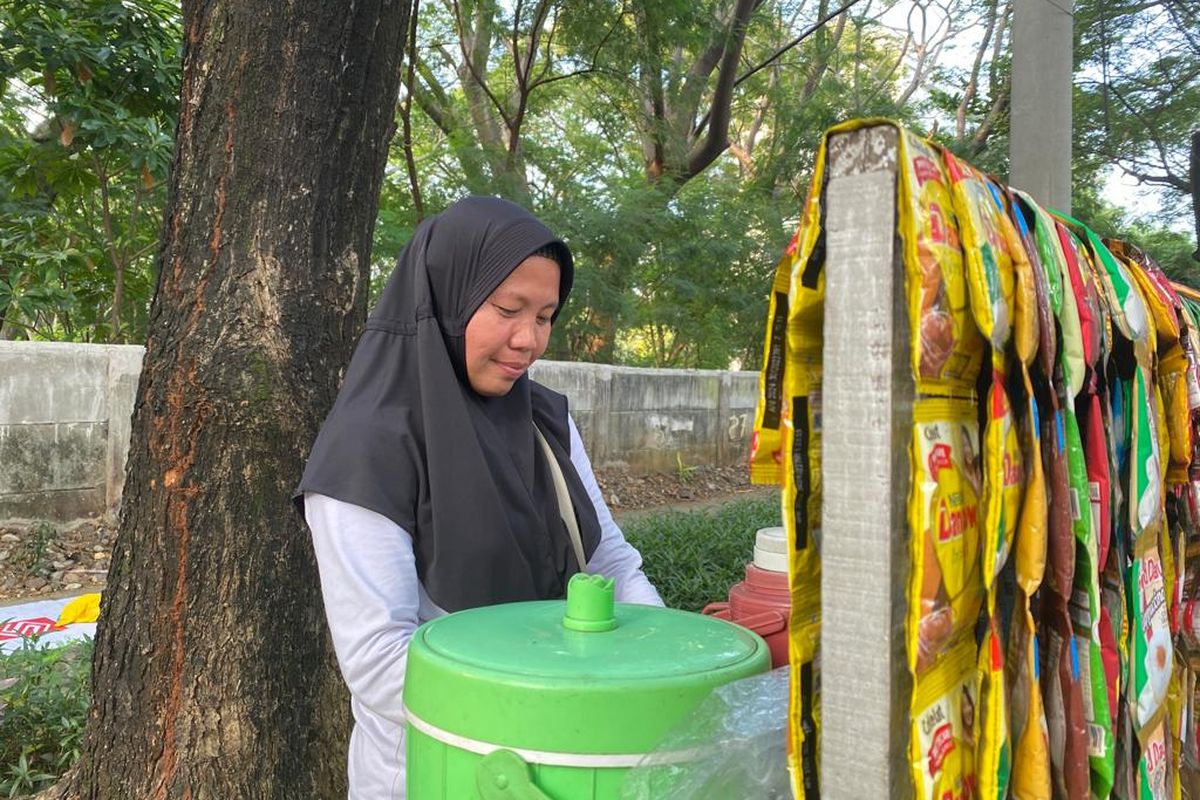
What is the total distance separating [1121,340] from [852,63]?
13.3 meters

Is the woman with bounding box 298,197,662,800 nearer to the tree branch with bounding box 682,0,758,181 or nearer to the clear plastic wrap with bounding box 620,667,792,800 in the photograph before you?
the clear plastic wrap with bounding box 620,667,792,800

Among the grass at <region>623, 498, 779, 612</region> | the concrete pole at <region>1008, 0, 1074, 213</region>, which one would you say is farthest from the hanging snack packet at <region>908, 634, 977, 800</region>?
the concrete pole at <region>1008, 0, 1074, 213</region>

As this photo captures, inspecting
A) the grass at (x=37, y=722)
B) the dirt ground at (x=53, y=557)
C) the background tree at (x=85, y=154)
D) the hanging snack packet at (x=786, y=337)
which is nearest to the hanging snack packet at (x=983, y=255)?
the hanging snack packet at (x=786, y=337)

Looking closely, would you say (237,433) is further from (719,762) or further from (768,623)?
(719,762)

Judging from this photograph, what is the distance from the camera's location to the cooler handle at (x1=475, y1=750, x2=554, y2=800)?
2.81ft

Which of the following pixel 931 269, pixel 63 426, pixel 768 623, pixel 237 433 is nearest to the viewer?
pixel 931 269

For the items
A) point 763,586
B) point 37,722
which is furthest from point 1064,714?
point 37,722

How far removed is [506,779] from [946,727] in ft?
1.29

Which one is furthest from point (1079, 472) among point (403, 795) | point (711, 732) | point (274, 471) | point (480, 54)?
point (480, 54)

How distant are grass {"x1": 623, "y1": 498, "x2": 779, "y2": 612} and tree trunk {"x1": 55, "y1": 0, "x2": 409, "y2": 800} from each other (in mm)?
1954

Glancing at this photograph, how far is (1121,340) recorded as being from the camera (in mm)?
1011

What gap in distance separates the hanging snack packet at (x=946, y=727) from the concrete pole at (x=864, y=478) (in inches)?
0.5

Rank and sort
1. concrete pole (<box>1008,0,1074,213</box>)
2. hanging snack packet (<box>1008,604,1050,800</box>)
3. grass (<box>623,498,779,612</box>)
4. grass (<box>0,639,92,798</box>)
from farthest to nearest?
grass (<box>623,498,779,612</box>)
concrete pole (<box>1008,0,1074,213</box>)
grass (<box>0,639,92,798</box>)
hanging snack packet (<box>1008,604,1050,800</box>)

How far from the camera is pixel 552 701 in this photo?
2.84 ft
